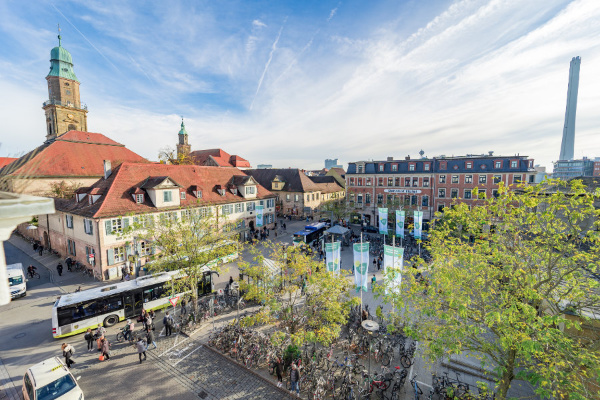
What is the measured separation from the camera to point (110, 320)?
16.5m

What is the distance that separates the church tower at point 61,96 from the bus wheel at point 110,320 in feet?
175

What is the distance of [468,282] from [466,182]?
38.0 meters

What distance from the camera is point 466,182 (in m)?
41.0

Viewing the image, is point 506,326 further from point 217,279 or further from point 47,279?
point 47,279

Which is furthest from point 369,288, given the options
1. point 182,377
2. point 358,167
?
point 358,167

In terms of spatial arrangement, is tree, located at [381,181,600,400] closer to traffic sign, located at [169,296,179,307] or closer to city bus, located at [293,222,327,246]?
traffic sign, located at [169,296,179,307]

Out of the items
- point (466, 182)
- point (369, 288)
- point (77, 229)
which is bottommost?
point (369, 288)

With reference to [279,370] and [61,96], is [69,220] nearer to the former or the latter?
[279,370]

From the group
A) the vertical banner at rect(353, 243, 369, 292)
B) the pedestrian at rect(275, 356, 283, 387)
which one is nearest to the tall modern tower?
the vertical banner at rect(353, 243, 369, 292)

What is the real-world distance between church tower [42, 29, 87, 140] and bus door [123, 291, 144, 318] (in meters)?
53.3

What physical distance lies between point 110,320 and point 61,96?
58870mm

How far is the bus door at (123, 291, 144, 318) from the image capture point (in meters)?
16.9

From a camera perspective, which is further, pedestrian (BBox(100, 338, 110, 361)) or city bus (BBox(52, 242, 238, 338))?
city bus (BBox(52, 242, 238, 338))

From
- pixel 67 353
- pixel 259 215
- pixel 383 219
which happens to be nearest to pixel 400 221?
pixel 383 219
